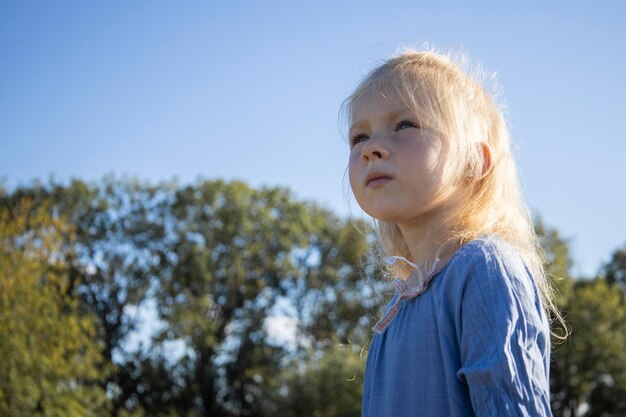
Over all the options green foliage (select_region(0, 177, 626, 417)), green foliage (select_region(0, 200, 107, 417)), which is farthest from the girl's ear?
green foliage (select_region(0, 177, 626, 417))

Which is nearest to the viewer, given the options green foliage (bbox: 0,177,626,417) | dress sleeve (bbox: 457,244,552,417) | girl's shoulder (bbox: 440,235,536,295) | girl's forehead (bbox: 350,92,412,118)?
dress sleeve (bbox: 457,244,552,417)

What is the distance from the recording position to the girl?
1.33m

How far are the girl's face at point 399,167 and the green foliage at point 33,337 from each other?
15.4 m

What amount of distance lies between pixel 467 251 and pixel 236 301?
2737cm

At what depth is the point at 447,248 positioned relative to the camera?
164 cm

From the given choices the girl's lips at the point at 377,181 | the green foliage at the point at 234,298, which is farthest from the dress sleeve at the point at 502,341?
the green foliage at the point at 234,298

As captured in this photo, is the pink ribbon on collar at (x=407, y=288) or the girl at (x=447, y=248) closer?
the girl at (x=447, y=248)

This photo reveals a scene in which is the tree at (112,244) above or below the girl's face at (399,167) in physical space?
above

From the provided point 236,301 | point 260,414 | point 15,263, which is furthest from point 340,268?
point 15,263

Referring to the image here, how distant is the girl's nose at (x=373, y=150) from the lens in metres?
1.67

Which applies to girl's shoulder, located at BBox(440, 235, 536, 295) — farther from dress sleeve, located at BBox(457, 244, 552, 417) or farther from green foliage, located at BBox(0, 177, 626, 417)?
green foliage, located at BBox(0, 177, 626, 417)

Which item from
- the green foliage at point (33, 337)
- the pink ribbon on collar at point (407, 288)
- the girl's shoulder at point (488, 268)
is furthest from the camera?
the green foliage at point (33, 337)

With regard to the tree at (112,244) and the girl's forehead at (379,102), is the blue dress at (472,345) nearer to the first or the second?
the girl's forehead at (379,102)

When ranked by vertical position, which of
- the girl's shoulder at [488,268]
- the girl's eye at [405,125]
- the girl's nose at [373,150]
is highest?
the girl's eye at [405,125]
